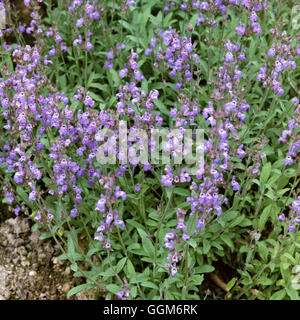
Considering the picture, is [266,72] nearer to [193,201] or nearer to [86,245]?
[193,201]

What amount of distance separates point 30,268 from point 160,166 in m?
1.92

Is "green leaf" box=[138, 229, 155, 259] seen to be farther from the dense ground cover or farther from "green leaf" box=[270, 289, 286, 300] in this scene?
"green leaf" box=[270, 289, 286, 300]

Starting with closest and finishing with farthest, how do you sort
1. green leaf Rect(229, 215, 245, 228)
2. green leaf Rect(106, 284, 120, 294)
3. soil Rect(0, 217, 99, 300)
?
1. green leaf Rect(106, 284, 120, 294)
2. green leaf Rect(229, 215, 245, 228)
3. soil Rect(0, 217, 99, 300)

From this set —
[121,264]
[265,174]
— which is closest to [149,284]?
[121,264]

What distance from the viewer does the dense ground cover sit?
145 inches

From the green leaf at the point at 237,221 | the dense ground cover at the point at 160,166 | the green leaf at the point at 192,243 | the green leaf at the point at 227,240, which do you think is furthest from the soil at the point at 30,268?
the green leaf at the point at 237,221

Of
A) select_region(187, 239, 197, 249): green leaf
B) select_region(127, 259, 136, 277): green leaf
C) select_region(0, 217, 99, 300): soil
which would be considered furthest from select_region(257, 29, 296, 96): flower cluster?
select_region(0, 217, 99, 300): soil

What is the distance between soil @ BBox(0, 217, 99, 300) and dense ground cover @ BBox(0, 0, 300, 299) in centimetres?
25

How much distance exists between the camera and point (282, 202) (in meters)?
4.86

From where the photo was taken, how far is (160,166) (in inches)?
186

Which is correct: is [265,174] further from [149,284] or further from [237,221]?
[149,284]

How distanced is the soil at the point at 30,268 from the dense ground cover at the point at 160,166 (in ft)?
0.82

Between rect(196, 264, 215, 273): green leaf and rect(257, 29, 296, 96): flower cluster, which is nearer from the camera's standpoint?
rect(257, 29, 296, 96): flower cluster

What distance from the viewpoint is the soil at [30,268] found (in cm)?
461
